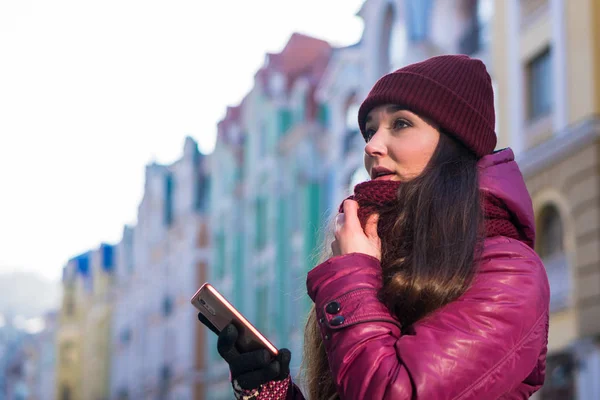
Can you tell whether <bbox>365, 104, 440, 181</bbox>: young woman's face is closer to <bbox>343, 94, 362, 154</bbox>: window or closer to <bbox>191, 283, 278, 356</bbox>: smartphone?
<bbox>191, 283, 278, 356</bbox>: smartphone

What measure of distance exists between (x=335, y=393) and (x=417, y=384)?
1.36 ft

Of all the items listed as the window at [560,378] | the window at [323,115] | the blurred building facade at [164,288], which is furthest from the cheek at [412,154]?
the blurred building facade at [164,288]

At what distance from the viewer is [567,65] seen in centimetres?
1553

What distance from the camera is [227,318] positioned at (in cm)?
240

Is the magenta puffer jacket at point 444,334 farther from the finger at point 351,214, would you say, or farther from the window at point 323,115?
the window at point 323,115

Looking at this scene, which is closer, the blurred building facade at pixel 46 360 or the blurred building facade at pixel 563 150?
the blurred building facade at pixel 563 150

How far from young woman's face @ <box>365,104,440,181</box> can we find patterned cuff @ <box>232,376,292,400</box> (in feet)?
1.80

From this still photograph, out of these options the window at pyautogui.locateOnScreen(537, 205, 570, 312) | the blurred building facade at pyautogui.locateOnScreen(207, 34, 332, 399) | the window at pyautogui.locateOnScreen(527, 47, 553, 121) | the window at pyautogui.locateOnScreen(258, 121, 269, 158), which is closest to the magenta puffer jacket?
the window at pyautogui.locateOnScreen(537, 205, 570, 312)

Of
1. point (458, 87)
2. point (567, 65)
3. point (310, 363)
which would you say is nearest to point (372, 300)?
point (310, 363)

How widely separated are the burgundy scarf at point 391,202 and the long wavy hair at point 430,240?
2cm

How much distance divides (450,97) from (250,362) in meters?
0.81

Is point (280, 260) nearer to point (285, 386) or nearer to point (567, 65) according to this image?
point (567, 65)

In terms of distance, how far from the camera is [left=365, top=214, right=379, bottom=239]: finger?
2412mm

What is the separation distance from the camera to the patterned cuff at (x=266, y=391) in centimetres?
242
